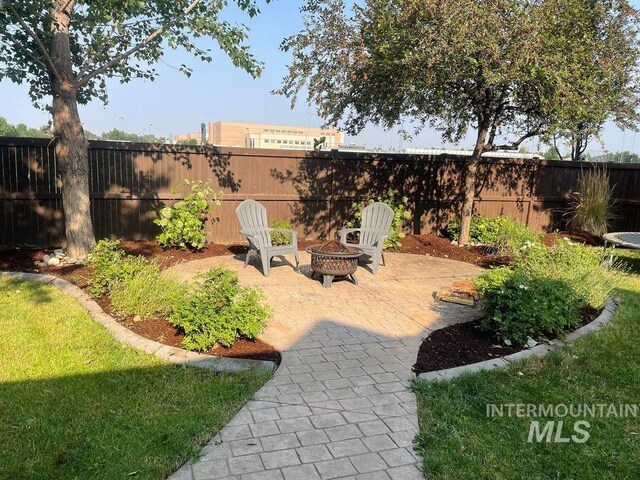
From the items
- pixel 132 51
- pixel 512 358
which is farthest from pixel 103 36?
pixel 512 358

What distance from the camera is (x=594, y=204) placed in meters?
10.4

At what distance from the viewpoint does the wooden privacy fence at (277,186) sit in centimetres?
734

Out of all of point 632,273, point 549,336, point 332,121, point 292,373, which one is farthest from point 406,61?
point 632,273

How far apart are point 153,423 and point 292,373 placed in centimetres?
113

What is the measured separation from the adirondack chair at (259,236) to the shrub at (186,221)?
941mm

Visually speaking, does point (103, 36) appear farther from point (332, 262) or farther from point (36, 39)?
point (332, 262)

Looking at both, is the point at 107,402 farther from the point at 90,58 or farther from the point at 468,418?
the point at 90,58

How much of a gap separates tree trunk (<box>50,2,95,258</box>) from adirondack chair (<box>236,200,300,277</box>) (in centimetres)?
212

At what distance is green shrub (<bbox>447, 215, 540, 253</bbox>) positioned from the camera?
8.28 metres

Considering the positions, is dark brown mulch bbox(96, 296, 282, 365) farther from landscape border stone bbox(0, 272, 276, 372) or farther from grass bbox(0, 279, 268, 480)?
grass bbox(0, 279, 268, 480)

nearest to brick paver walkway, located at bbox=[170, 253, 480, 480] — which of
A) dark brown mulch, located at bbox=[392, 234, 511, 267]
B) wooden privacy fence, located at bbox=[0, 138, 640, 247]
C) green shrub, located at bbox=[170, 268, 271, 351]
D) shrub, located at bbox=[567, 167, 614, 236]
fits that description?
green shrub, located at bbox=[170, 268, 271, 351]

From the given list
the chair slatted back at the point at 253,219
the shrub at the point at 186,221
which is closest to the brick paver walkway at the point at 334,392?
the chair slatted back at the point at 253,219

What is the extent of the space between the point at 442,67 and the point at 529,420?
4642mm

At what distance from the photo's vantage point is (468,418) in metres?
3.01
